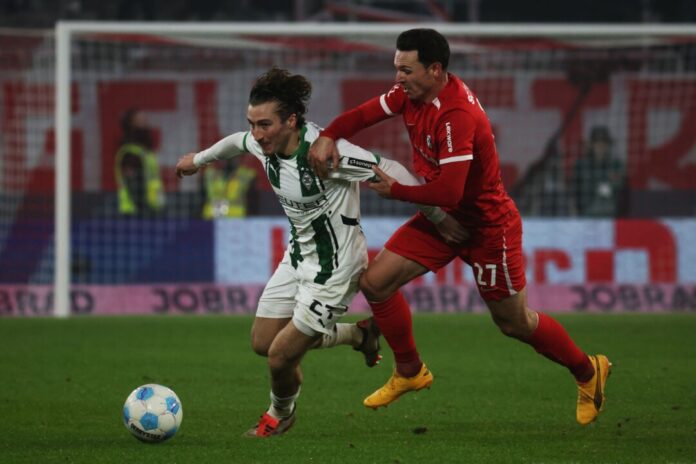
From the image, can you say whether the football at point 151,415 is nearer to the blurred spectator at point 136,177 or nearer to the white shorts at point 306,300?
the white shorts at point 306,300

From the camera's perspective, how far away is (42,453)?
19.0 ft

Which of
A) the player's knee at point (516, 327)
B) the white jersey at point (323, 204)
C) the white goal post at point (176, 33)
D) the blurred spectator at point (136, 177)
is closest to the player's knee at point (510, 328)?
the player's knee at point (516, 327)

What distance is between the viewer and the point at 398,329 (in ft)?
21.6

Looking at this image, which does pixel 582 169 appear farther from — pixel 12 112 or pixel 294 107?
pixel 294 107

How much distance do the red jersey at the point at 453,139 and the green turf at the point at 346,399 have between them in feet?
3.84

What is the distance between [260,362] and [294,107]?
149 inches

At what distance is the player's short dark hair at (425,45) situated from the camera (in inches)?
241

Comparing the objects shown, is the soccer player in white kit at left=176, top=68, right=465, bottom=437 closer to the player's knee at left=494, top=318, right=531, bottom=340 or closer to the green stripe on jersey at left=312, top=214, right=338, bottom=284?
the green stripe on jersey at left=312, top=214, right=338, bottom=284

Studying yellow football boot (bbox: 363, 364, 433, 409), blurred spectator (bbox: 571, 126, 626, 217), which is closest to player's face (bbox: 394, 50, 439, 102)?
yellow football boot (bbox: 363, 364, 433, 409)

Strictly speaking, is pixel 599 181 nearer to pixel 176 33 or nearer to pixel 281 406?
pixel 176 33

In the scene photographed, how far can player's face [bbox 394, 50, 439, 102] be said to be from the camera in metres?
6.15

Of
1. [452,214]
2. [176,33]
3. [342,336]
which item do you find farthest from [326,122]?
[452,214]

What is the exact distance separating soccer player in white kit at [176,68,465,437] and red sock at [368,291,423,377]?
0.29m

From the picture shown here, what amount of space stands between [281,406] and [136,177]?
9.54 meters
